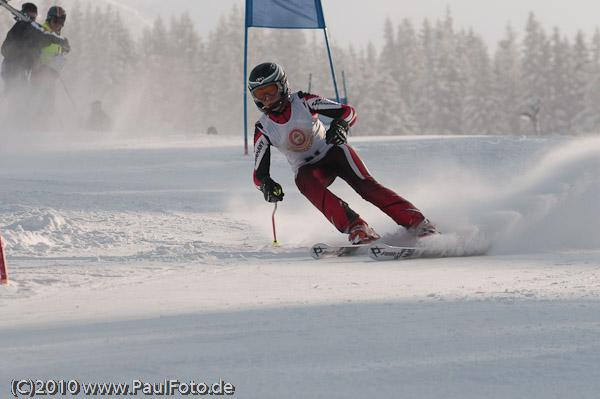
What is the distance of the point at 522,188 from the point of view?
5.64m

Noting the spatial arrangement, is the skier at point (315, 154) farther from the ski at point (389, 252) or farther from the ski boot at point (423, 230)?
the ski at point (389, 252)

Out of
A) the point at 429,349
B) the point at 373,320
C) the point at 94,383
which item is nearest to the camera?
the point at 94,383

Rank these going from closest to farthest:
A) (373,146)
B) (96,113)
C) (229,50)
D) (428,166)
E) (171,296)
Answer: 1. (171,296)
2. (428,166)
3. (373,146)
4. (96,113)
5. (229,50)

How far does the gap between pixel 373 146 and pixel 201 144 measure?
3.48 metres

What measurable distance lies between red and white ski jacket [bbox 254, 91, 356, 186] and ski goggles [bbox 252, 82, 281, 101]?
0.18 metres

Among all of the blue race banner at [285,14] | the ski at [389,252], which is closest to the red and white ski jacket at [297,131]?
the ski at [389,252]

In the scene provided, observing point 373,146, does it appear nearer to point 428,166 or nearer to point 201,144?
point 428,166

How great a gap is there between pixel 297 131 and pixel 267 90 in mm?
396

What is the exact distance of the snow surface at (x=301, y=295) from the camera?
173 cm

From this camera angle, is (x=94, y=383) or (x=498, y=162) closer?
(x=94, y=383)

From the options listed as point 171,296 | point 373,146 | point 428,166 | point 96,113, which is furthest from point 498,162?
point 96,113

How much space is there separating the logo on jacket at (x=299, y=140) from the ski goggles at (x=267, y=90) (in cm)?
34

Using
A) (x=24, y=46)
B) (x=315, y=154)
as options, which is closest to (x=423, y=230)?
(x=315, y=154)

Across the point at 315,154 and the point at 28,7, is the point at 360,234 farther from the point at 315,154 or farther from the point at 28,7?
the point at 28,7
